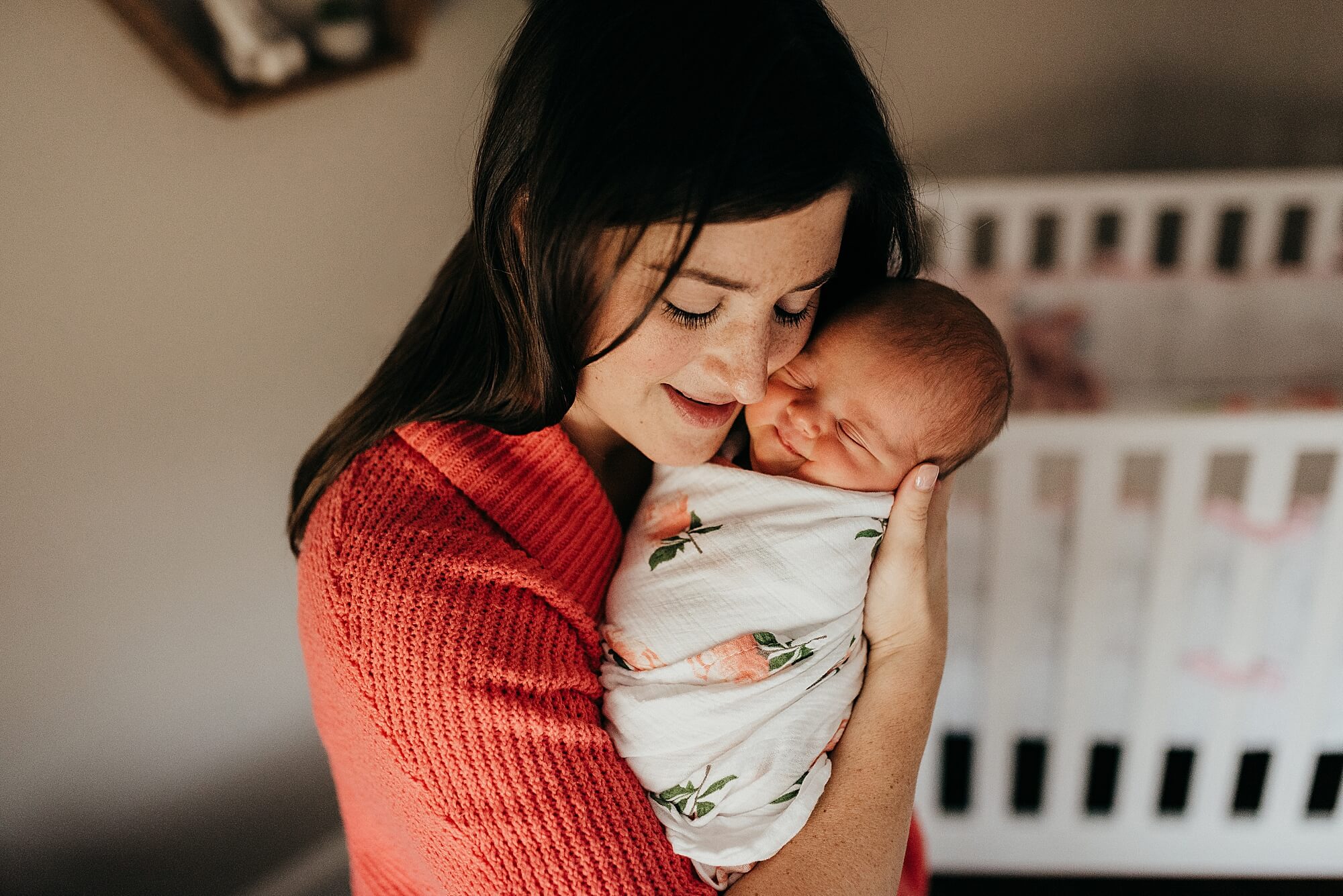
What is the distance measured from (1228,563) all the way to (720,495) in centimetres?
119

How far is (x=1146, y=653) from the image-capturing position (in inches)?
60.6

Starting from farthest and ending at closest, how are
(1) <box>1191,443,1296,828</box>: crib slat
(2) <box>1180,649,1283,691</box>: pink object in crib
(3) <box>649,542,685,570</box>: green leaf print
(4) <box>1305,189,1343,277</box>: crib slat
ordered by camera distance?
(4) <box>1305,189,1343,277</box>: crib slat < (2) <box>1180,649,1283,691</box>: pink object in crib < (1) <box>1191,443,1296,828</box>: crib slat < (3) <box>649,542,685,570</box>: green leaf print

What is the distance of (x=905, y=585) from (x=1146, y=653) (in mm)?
911

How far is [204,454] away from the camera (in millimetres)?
1221

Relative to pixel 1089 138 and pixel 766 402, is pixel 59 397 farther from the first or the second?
pixel 1089 138

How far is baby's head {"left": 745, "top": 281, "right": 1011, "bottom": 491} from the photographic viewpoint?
2.93 feet

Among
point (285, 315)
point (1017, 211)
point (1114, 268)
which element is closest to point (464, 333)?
point (285, 315)

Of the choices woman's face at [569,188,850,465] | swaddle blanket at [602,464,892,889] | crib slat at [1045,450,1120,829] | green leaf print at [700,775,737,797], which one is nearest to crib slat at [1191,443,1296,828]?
crib slat at [1045,450,1120,829]

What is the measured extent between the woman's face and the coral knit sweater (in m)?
0.13

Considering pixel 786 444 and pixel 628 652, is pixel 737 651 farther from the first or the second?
pixel 786 444

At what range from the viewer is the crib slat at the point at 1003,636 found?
1.46 m

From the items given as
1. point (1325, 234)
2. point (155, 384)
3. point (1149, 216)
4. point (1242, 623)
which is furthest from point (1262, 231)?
point (155, 384)

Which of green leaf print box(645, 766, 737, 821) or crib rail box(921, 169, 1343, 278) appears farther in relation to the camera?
crib rail box(921, 169, 1343, 278)

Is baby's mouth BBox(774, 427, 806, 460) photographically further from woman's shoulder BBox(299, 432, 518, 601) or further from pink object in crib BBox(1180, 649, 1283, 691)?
pink object in crib BBox(1180, 649, 1283, 691)
